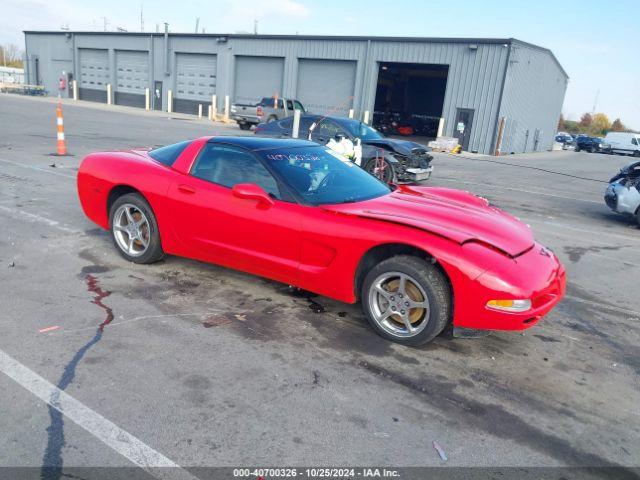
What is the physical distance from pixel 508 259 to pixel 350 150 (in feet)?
17.7

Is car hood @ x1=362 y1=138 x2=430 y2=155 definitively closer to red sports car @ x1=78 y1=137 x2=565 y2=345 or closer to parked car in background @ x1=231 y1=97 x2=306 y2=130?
red sports car @ x1=78 y1=137 x2=565 y2=345

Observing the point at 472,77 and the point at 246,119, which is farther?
the point at 246,119

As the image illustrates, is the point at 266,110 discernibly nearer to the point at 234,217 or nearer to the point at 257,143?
the point at 257,143

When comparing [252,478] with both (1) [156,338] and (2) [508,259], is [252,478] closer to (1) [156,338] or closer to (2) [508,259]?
(1) [156,338]

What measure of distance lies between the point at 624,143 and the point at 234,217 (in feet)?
154

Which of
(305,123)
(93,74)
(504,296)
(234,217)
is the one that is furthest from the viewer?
(93,74)

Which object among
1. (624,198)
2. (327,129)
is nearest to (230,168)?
(624,198)

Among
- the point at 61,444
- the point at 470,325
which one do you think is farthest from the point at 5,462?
the point at 470,325

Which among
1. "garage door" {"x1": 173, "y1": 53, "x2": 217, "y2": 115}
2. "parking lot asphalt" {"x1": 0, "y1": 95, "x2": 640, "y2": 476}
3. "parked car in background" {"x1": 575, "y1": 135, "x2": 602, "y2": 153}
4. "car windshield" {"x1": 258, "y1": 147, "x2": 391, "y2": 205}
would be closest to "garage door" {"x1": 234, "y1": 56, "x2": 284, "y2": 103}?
"garage door" {"x1": 173, "y1": 53, "x2": 217, "y2": 115}

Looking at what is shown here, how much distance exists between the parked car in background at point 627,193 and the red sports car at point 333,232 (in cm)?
574

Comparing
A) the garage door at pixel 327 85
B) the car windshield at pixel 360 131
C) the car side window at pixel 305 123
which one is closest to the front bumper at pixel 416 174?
the car windshield at pixel 360 131

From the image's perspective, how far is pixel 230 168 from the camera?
457 centimetres

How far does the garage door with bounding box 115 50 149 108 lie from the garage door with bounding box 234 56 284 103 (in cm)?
944

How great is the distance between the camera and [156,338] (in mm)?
3639
